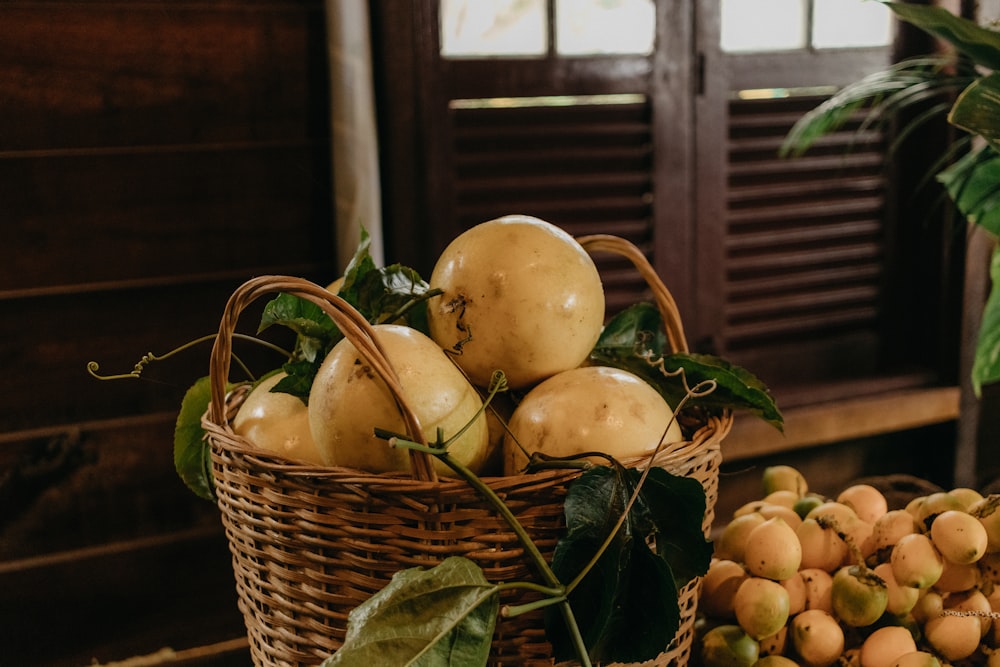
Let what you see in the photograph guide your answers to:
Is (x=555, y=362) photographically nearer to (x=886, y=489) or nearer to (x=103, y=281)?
(x=886, y=489)

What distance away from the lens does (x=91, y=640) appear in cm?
191

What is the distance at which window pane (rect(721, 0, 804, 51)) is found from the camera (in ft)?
7.58

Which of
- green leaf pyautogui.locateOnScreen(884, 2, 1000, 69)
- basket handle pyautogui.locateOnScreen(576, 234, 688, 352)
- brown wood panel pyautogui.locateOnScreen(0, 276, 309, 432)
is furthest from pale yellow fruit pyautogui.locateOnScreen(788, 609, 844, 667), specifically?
brown wood panel pyautogui.locateOnScreen(0, 276, 309, 432)

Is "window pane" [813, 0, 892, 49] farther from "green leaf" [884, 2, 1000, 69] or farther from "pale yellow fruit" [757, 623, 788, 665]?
"pale yellow fruit" [757, 623, 788, 665]

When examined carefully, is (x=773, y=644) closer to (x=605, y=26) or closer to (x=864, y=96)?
(x=864, y=96)

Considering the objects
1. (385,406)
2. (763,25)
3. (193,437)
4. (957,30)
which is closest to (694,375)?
(385,406)

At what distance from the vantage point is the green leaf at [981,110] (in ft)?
3.66

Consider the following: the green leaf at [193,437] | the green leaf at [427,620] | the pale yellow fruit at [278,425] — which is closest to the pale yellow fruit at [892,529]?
the green leaf at [427,620]

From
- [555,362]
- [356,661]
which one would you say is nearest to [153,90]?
[555,362]

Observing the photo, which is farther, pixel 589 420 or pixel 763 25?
pixel 763 25

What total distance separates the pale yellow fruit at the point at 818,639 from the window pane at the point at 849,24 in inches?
76.3

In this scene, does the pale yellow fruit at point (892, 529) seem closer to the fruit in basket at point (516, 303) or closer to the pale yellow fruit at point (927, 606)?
the pale yellow fruit at point (927, 606)

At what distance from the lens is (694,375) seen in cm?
92

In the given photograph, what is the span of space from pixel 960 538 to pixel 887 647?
0.14 metres
